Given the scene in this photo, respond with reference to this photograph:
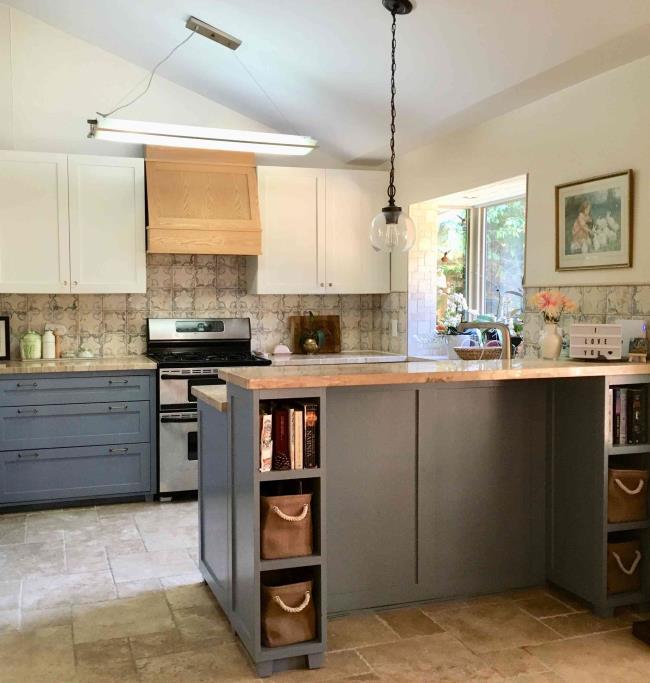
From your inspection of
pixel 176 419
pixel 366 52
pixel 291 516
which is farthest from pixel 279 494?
pixel 366 52

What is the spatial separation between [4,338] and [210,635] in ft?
9.91

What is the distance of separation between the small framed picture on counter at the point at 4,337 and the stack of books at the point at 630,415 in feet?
12.9

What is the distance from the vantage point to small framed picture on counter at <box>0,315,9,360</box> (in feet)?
17.1

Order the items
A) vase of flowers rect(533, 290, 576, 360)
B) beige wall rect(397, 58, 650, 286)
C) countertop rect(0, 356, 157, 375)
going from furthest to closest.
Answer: countertop rect(0, 356, 157, 375), vase of flowers rect(533, 290, 576, 360), beige wall rect(397, 58, 650, 286)

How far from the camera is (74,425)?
490cm

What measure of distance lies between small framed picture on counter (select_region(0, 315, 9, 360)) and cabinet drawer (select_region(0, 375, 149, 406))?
21.8 inches

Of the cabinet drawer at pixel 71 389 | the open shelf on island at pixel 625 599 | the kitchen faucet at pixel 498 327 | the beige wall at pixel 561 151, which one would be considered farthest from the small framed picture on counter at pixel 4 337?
the open shelf on island at pixel 625 599

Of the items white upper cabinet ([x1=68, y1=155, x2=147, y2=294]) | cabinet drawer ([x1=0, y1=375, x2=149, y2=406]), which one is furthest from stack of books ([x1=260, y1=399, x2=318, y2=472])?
white upper cabinet ([x1=68, y1=155, x2=147, y2=294])

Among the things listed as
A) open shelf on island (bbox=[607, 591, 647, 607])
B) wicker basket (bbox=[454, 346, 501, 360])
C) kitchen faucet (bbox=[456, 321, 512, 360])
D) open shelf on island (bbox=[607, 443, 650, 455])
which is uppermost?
kitchen faucet (bbox=[456, 321, 512, 360])

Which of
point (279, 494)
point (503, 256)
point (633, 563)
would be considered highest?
point (503, 256)

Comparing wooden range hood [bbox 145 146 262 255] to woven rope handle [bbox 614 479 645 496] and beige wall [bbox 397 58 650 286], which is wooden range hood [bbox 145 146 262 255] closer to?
beige wall [bbox 397 58 650 286]

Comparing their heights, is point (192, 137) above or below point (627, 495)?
above

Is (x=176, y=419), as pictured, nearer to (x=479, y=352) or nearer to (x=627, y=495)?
(x=479, y=352)

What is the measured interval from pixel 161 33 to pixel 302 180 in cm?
141
